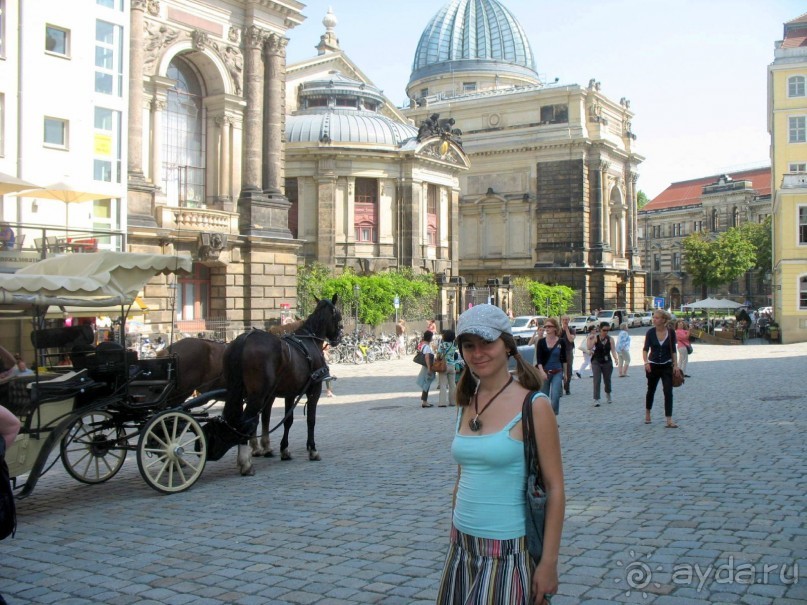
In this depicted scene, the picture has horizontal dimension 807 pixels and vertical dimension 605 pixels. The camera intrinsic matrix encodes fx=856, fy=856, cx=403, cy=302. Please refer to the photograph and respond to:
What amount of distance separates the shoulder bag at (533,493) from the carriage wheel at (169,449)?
21.0 ft

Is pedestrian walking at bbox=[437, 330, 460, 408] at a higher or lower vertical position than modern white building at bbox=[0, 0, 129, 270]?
lower

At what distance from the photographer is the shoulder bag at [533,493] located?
11.8 feet

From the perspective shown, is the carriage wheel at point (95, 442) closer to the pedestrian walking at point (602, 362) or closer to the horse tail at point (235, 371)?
the horse tail at point (235, 371)

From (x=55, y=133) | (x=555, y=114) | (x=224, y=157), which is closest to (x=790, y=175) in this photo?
(x=555, y=114)

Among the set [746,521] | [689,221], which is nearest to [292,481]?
[746,521]

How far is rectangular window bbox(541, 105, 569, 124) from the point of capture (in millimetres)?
69219

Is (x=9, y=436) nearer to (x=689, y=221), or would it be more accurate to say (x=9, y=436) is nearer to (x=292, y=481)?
(x=292, y=481)

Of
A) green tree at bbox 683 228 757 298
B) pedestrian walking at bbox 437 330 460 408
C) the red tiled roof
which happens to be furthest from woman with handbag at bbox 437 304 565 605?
the red tiled roof

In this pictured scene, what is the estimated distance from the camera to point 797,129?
49.0 m

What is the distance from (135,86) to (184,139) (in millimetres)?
4118

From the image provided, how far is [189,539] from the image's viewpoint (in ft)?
24.4

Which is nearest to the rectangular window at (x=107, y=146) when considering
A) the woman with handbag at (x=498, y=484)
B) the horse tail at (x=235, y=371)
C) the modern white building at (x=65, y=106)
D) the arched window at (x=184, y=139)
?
the modern white building at (x=65, y=106)

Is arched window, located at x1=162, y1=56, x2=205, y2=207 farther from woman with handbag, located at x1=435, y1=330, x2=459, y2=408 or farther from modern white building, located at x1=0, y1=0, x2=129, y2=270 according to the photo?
woman with handbag, located at x1=435, y1=330, x2=459, y2=408

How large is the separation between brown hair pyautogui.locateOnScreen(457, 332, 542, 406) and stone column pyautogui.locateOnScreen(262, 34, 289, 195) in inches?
1210
